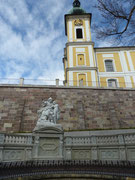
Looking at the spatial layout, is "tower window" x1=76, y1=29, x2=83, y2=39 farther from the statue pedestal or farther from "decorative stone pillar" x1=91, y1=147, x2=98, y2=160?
"decorative stone pillar" x1=91, y1=147, x2=98, y2=160

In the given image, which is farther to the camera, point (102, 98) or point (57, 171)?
point (102, 98)

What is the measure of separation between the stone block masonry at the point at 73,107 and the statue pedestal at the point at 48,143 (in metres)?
7.34

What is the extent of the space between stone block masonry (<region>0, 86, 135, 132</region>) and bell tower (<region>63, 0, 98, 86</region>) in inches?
192

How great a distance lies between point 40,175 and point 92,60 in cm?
2376

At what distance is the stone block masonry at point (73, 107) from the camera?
14742 mm

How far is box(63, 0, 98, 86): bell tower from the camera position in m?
A: 24.4

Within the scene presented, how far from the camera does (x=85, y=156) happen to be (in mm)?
7285

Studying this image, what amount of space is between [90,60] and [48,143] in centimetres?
2088

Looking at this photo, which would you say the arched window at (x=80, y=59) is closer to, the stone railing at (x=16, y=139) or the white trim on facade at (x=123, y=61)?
the white trim on facade at (x=123, y=61)

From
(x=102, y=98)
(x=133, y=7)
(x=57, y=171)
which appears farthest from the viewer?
(x=102, y=98)

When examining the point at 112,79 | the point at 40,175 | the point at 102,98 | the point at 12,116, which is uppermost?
the point at 112,79

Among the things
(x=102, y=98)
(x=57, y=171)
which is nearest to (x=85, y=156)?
(x=57, y=171)

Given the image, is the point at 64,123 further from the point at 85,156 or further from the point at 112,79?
the point at 112,79

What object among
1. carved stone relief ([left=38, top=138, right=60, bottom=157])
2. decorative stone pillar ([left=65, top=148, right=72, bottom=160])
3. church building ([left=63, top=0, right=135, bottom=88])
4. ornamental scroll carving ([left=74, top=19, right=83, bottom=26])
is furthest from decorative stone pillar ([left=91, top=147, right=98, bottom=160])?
ornamental scroll carving ([left=74, top=19, right=83, bottom=26])
